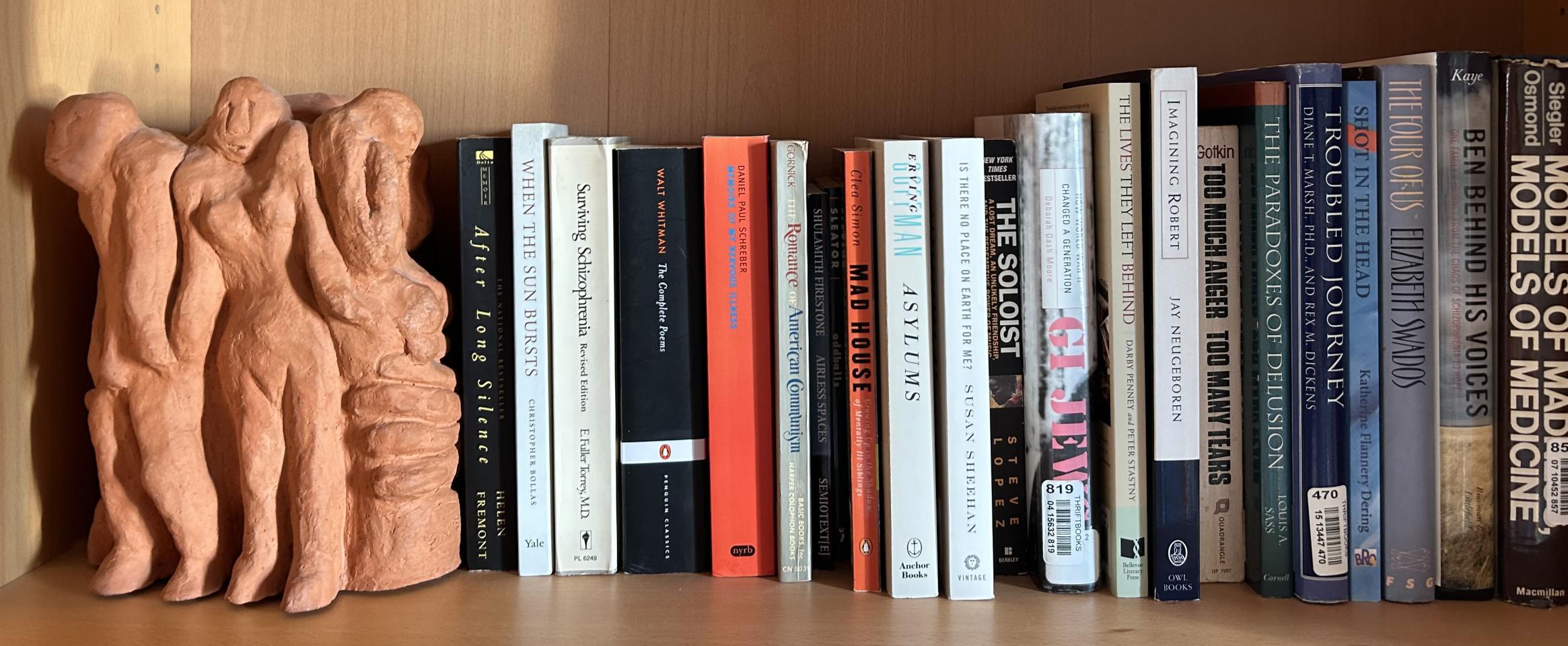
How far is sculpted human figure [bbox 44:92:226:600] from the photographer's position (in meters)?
0.82

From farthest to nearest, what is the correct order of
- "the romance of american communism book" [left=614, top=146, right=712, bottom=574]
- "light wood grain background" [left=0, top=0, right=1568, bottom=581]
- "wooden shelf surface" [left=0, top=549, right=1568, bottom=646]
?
"light wood grain background" [left=0, top=0, right=1568, bottom=581] < "the romance of american communism book" [left=614, top=146, right=712, bottom=574] < "wooden shelf surface" [left=0, top=549, right=1568, bottom=646]

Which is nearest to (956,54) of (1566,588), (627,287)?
(627,287)

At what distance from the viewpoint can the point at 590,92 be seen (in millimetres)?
1058

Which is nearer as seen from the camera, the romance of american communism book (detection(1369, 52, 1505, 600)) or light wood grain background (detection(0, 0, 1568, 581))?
the romance of american communism book (detection(1369, 52, 1505, 600))

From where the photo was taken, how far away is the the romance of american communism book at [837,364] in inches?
34.6

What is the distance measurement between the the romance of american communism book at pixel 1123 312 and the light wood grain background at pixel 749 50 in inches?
9.3

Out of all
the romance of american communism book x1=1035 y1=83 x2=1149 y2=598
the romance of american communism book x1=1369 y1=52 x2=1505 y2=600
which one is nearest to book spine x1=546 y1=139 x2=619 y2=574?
the romance of american communism book x1=1035 y1=83 x2=1149 y2=598

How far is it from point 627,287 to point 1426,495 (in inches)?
23.9

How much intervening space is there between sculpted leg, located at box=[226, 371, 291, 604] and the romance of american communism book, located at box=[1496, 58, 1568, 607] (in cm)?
89

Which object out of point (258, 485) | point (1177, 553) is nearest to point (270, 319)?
point (258, 485)

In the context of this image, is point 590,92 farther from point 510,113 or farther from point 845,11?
point 845,11

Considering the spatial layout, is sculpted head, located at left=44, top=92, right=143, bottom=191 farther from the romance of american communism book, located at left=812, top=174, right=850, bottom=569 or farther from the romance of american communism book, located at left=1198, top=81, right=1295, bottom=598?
the romance of american communism book, located at left=1198, top=81, right=1295, bottom=598

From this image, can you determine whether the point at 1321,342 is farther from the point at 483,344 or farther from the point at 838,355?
the point at 483,344

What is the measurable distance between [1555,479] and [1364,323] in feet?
0.56
